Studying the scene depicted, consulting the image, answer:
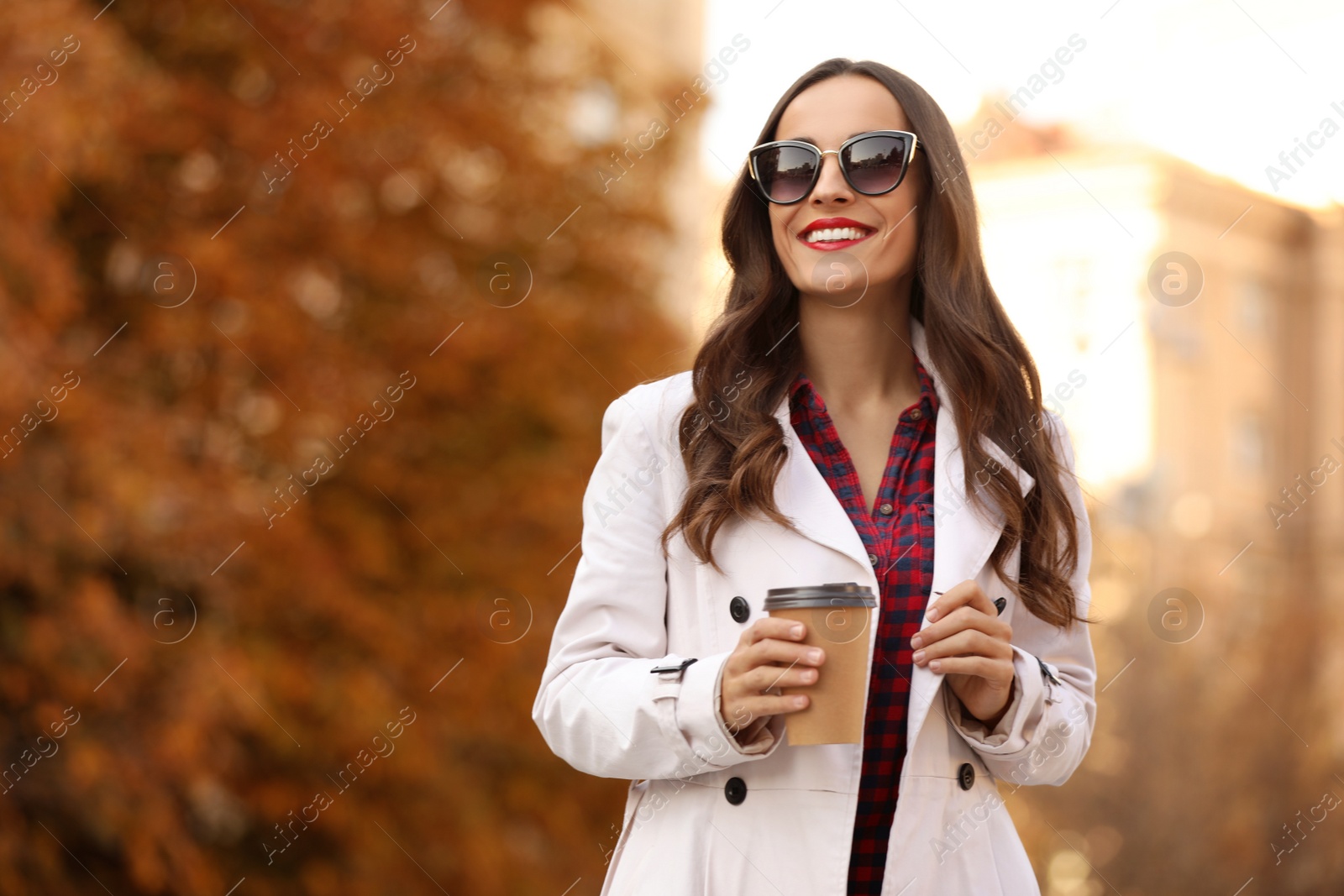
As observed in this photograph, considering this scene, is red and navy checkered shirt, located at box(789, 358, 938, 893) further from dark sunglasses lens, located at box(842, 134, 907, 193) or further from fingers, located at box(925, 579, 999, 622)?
dark sunglasses lens, located at box(842, 134, 907, 193)

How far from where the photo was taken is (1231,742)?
16.8m

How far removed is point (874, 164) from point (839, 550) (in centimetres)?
67

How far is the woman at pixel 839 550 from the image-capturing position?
2.08 metres

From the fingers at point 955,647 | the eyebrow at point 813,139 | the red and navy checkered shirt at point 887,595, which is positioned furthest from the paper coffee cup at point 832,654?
the eyebrow at point 813,139

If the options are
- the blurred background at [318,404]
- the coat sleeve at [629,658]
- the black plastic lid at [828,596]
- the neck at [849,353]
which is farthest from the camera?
the blurred background at [318,404]

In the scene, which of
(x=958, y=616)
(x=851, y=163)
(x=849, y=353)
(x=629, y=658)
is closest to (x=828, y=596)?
(x=958, y=616)

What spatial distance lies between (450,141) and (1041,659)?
22.7 ft

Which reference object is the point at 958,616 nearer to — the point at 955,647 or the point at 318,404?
the point at 955,647

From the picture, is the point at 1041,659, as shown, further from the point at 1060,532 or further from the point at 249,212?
the point at 249,212

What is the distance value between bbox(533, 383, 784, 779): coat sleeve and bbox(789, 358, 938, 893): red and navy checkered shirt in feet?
0.66

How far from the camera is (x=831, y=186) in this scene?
2295 mm

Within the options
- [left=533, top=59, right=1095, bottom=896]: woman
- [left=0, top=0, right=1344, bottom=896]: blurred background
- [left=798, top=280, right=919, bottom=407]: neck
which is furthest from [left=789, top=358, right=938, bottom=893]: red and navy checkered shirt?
[left=0, top=0, right=1344, bottom=896]: blurred background

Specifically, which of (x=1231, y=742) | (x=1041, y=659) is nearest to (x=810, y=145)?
(x=1041, y=659)

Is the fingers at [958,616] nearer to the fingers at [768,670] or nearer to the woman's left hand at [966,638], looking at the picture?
the woman's left hand at [966,638]
